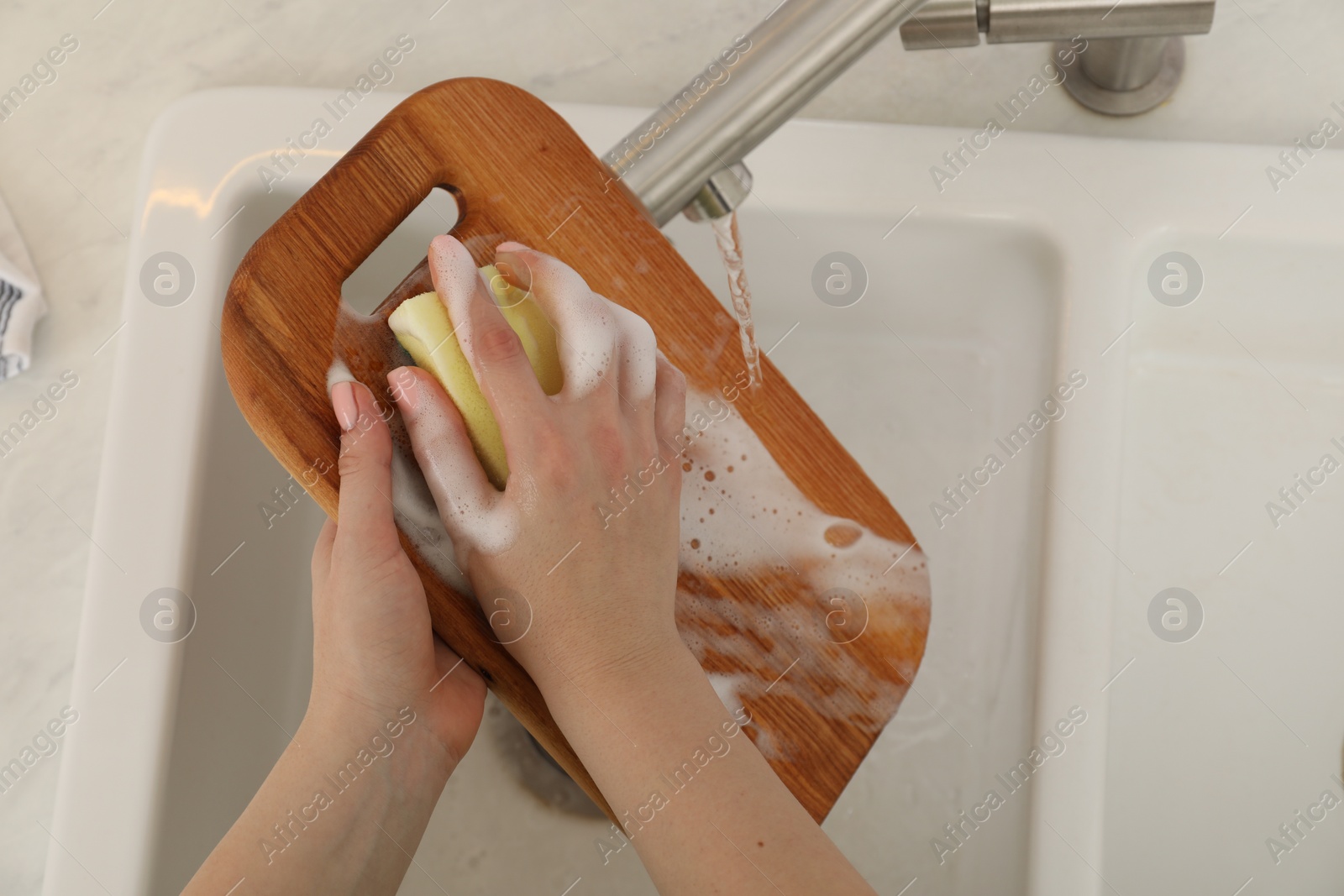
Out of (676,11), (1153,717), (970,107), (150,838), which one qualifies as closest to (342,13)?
(676,11)

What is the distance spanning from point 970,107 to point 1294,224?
0.21 metres

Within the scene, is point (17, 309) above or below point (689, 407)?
above

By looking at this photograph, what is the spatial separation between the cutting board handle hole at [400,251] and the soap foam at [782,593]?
23cm

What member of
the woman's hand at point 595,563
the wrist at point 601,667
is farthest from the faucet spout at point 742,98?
the wrist at point 601,667

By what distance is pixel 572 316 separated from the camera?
50 centimetres

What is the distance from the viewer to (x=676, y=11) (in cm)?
69

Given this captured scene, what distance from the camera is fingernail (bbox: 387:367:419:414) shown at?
48 cm

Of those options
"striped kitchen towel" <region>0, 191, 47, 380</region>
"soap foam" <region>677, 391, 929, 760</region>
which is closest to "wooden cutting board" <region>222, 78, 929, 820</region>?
"soap foam" <region>677, 391, 929, 760</region>

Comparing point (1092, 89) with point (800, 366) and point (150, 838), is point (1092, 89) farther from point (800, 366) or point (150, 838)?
point (150, 838)

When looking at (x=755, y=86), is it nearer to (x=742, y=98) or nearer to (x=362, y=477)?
(x=742, y=98)

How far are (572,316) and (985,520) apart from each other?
340 millimetres

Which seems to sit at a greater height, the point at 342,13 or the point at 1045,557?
the point at 342,13

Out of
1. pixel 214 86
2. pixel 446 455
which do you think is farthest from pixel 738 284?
pixel 214 86

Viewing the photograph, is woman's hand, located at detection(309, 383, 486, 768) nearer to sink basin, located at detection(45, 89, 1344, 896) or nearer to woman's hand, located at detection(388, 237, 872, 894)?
woman's hand, located at detection(388, 237, 872, 894)
